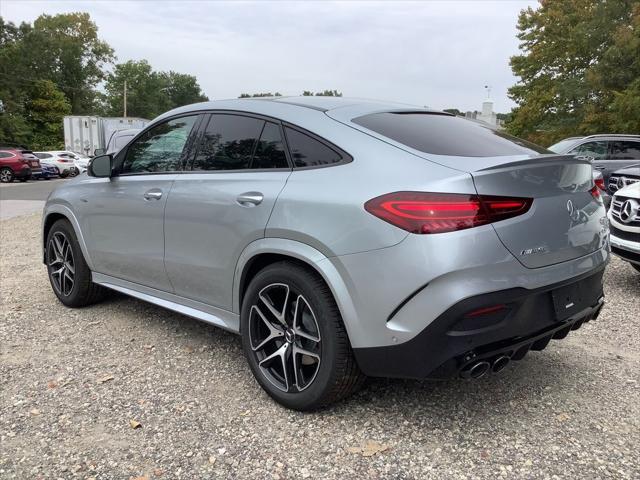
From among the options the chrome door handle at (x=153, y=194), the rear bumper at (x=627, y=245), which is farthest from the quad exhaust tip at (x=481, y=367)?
the rear bumper at (x=627, y=245)

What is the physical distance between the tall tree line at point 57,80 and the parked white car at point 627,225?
4698 centimetres

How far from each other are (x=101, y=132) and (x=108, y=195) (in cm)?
3289

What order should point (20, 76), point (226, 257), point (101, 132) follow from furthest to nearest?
point (20, 76)
point (101, 132)
point (226, 257)

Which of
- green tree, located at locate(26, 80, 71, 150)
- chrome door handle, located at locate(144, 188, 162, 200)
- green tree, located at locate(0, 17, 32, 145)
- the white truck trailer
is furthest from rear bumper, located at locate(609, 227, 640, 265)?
green tree, located at locate(26, 80, 71, 150)

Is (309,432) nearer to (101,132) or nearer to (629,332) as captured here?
(629,332)

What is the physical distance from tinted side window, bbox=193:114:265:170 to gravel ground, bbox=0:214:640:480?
130cm

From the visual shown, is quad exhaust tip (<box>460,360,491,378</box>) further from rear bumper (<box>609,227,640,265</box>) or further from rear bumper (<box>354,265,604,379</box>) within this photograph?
rear bumper (<box>609,227,640,265</box>)

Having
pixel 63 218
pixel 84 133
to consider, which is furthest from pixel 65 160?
pixel 63 218

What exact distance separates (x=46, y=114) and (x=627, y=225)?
2243 inches

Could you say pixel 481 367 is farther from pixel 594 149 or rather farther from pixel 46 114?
pixel 46 114

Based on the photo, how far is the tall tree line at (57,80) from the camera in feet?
150

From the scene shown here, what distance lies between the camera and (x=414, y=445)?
2633 millimetres

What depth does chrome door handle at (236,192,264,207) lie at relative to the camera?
299 centimetres

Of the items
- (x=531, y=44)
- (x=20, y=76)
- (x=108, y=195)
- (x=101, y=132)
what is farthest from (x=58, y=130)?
(x=108, y=195)
